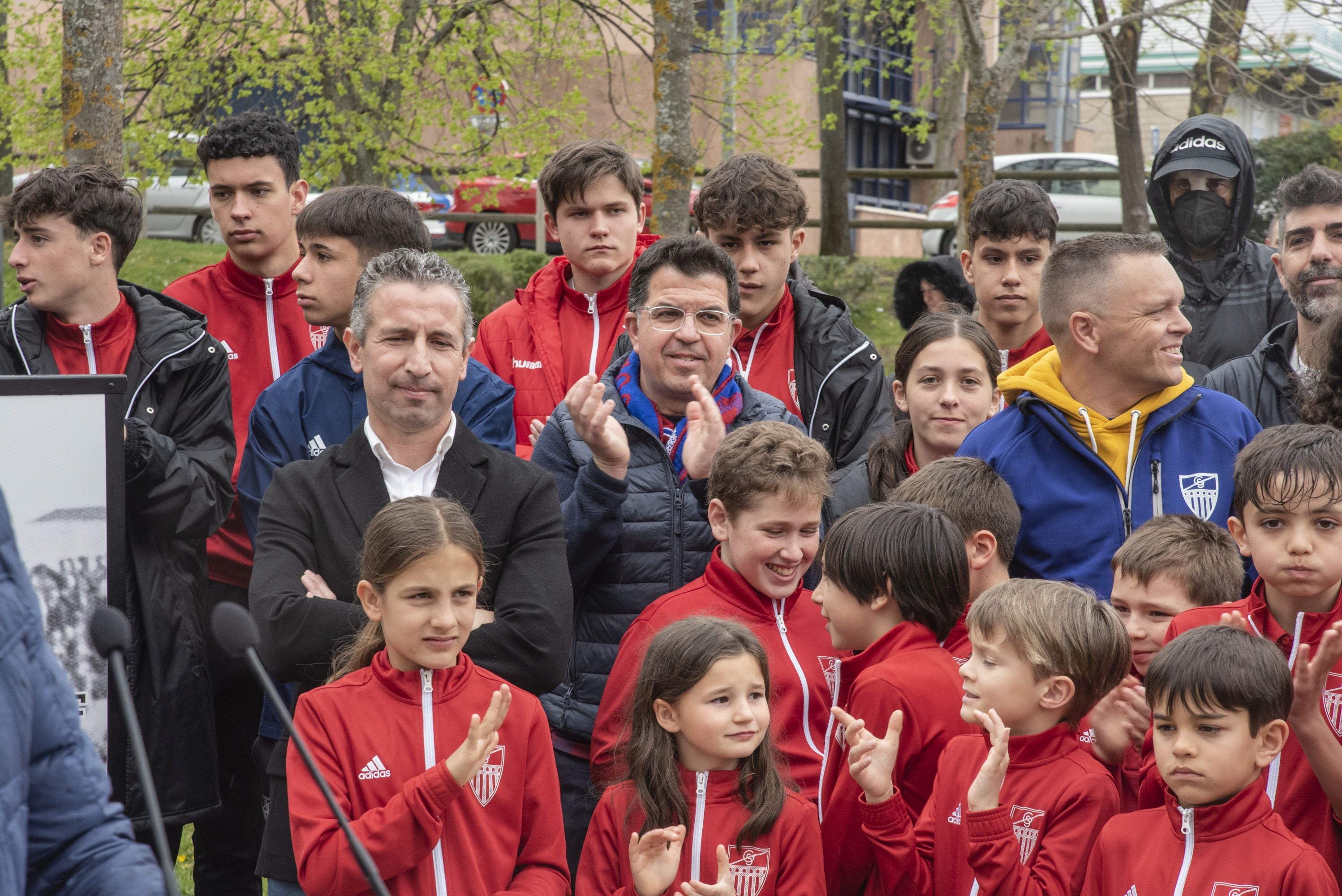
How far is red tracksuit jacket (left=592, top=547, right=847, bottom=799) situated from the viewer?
3.75 metres

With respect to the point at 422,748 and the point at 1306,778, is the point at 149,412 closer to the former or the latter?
the point at 422,748

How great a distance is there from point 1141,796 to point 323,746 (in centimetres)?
194

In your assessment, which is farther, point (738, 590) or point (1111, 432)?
point (1111, 432)

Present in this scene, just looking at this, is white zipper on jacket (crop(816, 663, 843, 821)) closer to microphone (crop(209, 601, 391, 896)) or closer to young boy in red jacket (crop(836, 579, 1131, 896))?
young boy in red jacket (crop(836, 579, 1131, 896))

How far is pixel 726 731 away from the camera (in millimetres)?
Answer: 3357

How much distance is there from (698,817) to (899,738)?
53 cm

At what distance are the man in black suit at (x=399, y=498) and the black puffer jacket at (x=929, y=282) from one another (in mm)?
3487

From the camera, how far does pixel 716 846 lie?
333 cm

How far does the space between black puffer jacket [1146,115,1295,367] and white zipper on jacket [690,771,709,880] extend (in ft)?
11.5

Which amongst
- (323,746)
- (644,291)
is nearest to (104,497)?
(323,746)

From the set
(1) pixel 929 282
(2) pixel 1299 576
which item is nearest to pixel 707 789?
(2) pixel 1299 576

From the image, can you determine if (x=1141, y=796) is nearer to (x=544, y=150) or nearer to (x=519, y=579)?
(x=519, y=579)

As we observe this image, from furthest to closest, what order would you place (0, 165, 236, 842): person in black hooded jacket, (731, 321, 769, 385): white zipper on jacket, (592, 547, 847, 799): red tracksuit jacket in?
(731, 321, 769, 385): white zipper on jacket, (0, 165, 236, 842): person in black hooded jacket, (592, 547, 847, 799): red tracksuit jacket

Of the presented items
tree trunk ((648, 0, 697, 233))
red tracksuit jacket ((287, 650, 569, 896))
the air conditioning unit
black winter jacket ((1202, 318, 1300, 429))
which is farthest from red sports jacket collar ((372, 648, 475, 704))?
the air conditioning unit
